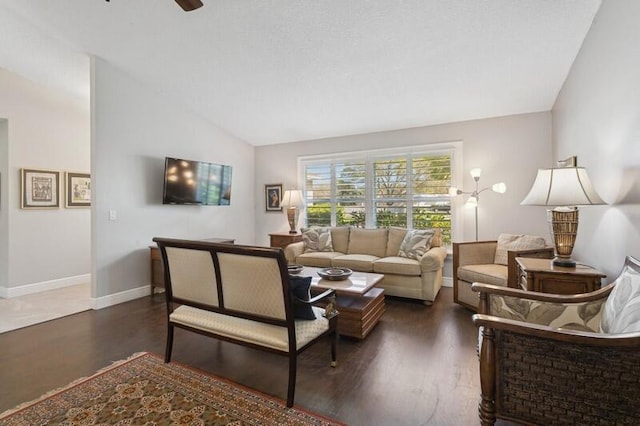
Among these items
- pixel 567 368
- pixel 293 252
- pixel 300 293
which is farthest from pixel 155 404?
pixel 293 252

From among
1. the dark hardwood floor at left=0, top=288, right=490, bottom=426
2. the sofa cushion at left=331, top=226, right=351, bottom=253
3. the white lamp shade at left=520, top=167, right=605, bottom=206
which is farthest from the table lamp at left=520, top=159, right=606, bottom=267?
the sofa cushion at left=331, top=226, right=351, bottom=253

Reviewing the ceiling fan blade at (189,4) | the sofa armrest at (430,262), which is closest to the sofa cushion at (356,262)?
the sofa armrest at (430,262)

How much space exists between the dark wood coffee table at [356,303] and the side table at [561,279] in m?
1.29

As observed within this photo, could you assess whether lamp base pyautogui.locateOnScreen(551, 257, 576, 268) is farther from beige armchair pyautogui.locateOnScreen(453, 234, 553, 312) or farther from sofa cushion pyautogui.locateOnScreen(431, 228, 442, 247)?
sofa cushion pyautogui.locateOnScreen(431, 228, 442, 247)

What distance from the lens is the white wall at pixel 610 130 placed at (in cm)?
192

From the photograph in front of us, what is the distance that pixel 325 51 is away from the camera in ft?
11.0

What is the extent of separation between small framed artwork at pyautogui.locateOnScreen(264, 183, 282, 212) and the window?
0.58 meters

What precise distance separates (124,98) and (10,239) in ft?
8.26

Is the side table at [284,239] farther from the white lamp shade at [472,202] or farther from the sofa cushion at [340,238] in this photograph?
the white lamp shade at [472,202]

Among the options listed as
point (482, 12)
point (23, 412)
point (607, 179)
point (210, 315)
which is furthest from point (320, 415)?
point (482, 12)

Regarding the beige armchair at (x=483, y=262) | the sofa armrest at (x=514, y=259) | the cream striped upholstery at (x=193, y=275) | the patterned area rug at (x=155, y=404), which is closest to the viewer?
the patterned area rug at (x=155, y=404)

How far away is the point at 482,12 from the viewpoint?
8.61ft

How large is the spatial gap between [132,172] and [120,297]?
1.65 m

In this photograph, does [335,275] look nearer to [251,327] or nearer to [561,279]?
[251,327]
